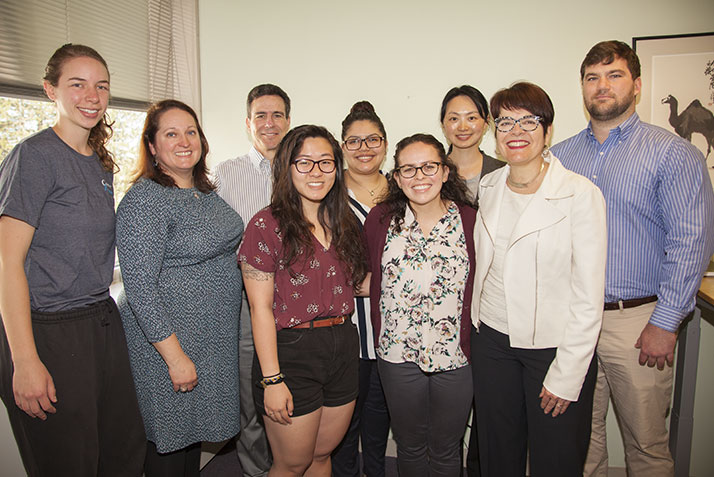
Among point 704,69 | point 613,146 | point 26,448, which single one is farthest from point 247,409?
point 704,69

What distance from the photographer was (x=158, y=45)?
3.09 m

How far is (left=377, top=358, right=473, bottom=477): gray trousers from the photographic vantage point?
74.0 inches

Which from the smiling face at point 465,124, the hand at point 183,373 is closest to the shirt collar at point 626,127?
the smiling face at point 465,124

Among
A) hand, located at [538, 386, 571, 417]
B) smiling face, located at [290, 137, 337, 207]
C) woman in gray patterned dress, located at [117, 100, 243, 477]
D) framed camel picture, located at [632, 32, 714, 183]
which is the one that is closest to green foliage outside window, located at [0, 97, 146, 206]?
woman in gray patterned dress, located at [117, 100, 243, 477]

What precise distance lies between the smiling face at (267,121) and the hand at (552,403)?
1.80m

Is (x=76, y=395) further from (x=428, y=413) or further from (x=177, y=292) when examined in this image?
(x=428, y=413)

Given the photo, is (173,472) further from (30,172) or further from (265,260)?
(30,172)

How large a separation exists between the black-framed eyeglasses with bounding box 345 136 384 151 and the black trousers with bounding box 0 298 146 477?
4.43ft

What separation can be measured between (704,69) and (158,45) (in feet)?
11.2

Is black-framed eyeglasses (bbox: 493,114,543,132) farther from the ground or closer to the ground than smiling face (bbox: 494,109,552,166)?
farther from the ground

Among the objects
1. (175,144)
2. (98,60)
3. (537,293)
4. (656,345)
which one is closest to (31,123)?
(98,60)

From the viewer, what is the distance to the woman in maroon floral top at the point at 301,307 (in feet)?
5.55

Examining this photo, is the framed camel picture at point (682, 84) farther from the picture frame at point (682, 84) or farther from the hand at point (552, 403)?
the hand at point (552, 403)

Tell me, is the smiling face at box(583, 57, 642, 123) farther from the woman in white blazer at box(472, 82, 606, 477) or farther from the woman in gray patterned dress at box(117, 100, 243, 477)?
the woman in gray patterned dress at box(117, 100, 243, 477)
